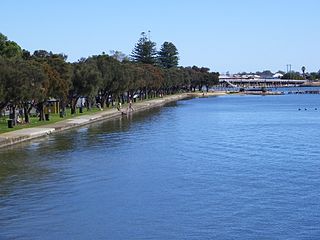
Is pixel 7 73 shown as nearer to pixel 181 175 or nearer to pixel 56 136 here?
pixel 56 136

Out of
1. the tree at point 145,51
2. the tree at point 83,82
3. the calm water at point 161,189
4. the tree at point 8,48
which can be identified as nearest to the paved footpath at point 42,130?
the calm water at point 161,189

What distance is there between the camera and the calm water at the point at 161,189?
20286 millimetres

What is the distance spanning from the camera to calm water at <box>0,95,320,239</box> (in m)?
20.3

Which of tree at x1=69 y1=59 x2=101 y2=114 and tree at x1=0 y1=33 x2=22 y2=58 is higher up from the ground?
tree at x1=0 y1=33 x2=22 y2=58

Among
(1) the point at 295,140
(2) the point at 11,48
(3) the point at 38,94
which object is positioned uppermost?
(2) the point at 11,48

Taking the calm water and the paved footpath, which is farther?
the paved footpath

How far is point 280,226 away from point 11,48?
249 feet

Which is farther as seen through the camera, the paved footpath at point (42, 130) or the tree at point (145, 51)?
the tree at point (145, 51)

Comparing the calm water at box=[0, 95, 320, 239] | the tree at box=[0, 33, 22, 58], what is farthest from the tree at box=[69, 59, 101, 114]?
the calm water at box=[0, 95, 320, 239]

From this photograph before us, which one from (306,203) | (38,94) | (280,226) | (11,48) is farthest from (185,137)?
(11,48)

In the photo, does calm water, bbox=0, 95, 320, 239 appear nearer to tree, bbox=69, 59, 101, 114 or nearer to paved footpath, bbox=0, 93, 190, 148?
paved footpath, bbox=0, 93, 190, 148

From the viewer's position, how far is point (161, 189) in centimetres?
2677

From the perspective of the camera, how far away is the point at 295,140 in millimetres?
47469

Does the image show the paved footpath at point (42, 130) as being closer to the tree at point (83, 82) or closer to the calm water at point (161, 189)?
the calm water at point (161, 189)
